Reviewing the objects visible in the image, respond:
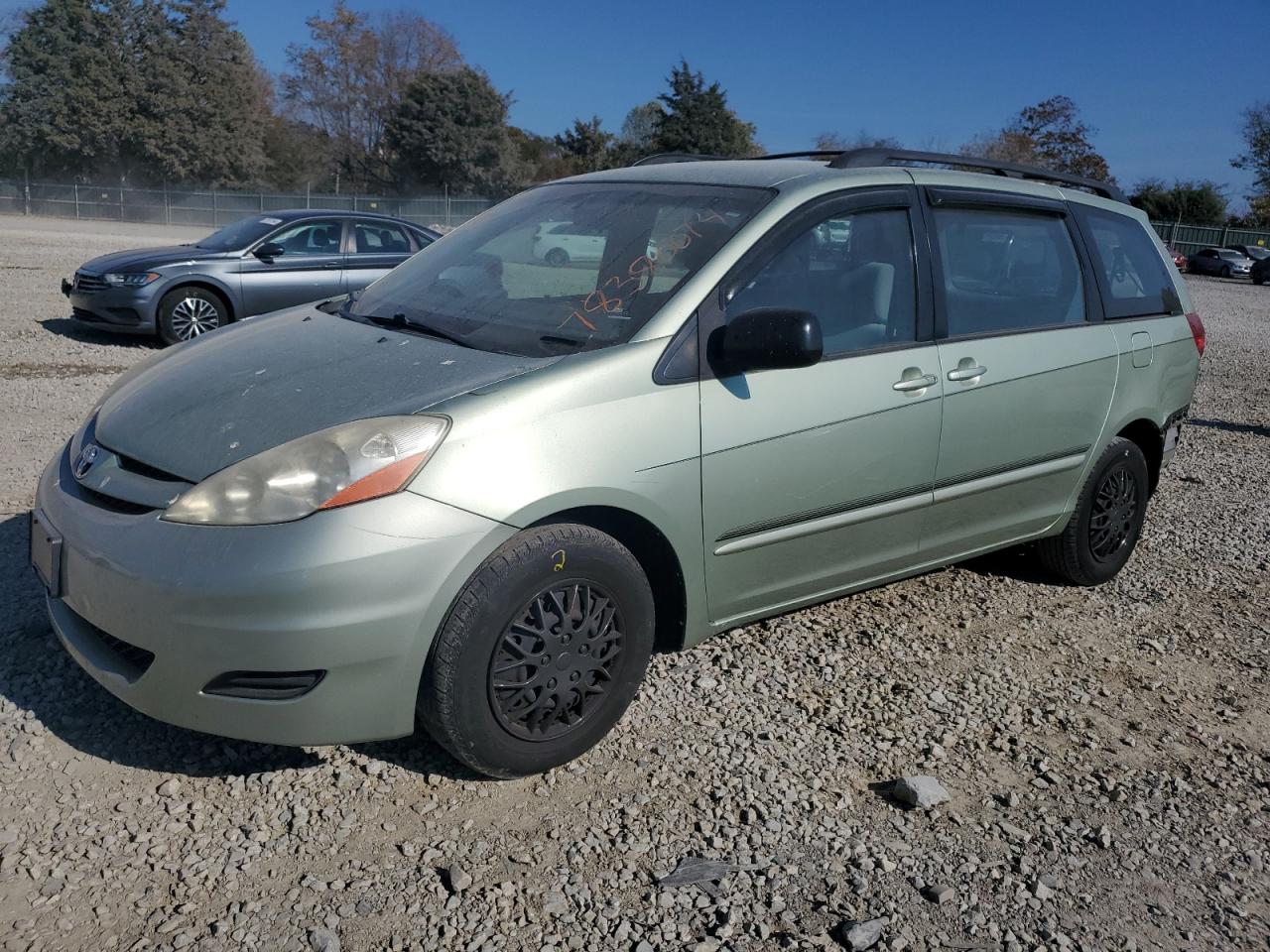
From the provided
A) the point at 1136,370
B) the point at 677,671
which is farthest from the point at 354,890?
the point at 1136,370

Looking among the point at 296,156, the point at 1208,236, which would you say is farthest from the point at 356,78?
the point at 1208,236

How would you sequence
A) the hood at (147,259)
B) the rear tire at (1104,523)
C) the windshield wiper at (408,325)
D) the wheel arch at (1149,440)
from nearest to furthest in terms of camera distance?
the windshield wiper at (408,325)
the rear tire at (1104,523)
the wheel arch at (1149,440)
the hood at (147,259)

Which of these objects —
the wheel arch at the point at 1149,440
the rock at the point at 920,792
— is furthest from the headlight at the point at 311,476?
the wheel arch at the point at 1149,440

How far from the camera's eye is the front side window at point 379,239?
11.7 meters

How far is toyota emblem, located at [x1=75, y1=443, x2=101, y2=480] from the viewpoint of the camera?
3174 millimetres

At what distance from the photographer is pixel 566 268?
389 cm

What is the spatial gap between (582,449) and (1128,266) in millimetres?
3337

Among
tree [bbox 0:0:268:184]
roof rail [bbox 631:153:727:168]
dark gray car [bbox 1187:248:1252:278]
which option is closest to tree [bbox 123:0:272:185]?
tree [bbox 0:0:268:184]

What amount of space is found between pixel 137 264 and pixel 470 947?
9889 mm

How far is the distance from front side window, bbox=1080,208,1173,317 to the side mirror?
219 centimetres

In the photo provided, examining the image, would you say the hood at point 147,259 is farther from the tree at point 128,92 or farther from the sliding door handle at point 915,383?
the tree at point 128,92

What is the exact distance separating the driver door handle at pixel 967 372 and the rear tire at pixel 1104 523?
3.38 ft

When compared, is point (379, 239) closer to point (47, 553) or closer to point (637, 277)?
point (637, 277)

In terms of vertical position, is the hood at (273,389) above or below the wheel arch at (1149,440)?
above
